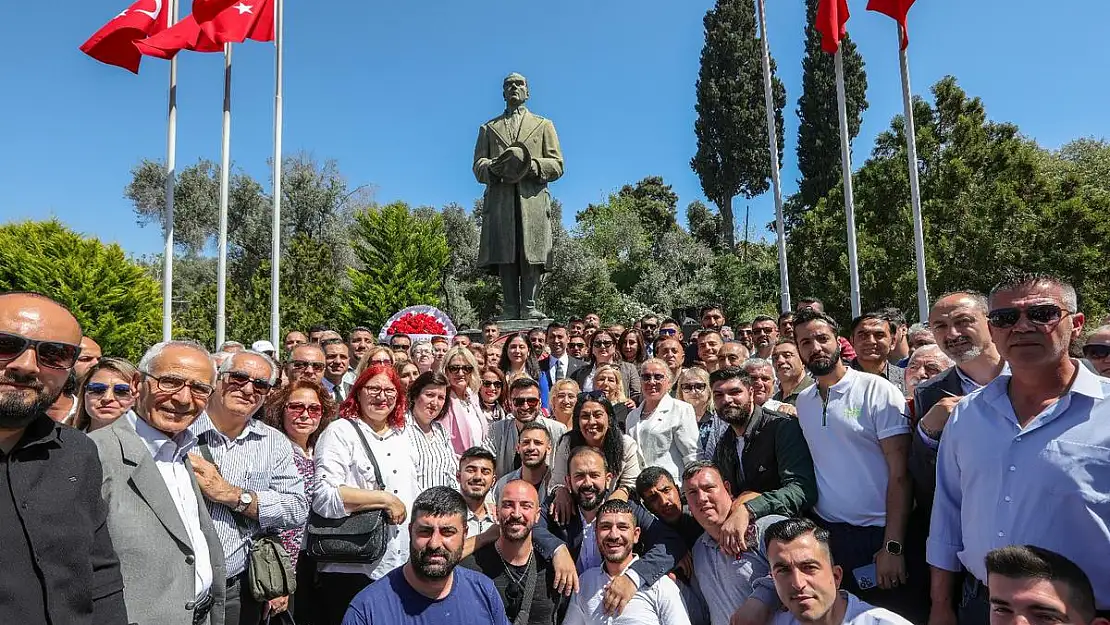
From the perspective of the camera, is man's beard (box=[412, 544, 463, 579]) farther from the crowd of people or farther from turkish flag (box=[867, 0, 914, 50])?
turkish flag (box=[867, 0, 914, 50])

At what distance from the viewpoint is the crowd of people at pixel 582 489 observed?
207 cm

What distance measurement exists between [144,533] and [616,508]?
2061mm

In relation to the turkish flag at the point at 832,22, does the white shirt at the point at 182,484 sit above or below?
below

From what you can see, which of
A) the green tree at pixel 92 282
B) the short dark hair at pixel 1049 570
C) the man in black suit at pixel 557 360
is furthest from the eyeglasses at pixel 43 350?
the green tree at pixel 92 282

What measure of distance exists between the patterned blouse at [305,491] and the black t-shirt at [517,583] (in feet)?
2.70

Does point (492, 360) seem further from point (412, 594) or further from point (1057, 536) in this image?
point (1057, 536)

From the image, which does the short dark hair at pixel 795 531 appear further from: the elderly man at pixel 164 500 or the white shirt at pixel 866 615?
the elderly man at pixel 164 500

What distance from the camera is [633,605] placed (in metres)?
3.45

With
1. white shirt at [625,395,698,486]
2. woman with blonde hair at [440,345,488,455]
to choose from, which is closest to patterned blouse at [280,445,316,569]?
woman with blonde hair at [440,345,488,455]

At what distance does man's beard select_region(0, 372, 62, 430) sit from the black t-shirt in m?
2.17

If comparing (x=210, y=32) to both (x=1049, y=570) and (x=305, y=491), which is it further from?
(x=1049, y=570)

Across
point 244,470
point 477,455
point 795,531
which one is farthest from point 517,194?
point 795,531

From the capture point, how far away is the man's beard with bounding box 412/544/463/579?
3098 millimetres

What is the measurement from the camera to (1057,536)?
2189 mm
